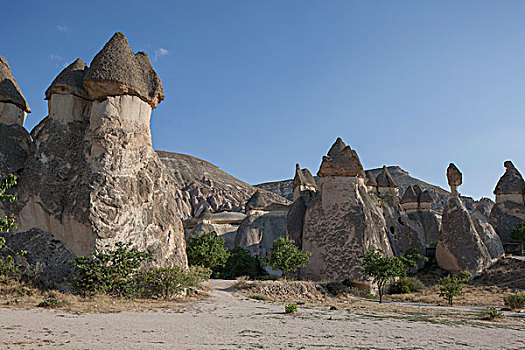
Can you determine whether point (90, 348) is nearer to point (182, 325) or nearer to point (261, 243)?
point (182, 325)

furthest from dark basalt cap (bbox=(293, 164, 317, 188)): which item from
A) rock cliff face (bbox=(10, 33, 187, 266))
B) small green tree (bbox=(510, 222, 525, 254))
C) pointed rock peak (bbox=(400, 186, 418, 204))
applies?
rock cliff face (bbox=(10, 33, 187, 266))

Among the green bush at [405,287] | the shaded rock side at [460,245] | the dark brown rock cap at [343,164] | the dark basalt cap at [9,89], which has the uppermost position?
the dark basalt cap at [9,89]

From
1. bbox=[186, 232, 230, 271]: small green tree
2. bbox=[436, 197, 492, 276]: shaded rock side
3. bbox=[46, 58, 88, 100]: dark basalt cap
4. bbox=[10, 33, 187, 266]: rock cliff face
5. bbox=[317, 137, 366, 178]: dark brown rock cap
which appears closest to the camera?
bbox=[10, 33, 187, 266]: rock cliff face

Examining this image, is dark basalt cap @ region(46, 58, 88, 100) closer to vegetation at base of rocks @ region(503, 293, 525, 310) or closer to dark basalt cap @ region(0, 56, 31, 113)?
dark basalt cap @ region(0, 56, 31, 113)

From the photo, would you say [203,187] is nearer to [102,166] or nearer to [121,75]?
[121,75]

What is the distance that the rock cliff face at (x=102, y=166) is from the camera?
13141 millimetres

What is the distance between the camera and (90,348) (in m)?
5.49

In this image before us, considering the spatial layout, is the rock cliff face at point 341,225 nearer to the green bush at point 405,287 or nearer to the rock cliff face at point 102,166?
the green bush at point 405,287

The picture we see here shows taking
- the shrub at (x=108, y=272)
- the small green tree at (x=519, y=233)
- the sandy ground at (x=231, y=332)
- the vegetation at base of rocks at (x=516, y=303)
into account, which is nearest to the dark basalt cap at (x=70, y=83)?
the shrub at (x=108, y=272)

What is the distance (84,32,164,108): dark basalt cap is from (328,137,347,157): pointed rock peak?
10533mm

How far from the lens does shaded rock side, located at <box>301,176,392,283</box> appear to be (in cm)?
2020

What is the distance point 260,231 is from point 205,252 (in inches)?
532

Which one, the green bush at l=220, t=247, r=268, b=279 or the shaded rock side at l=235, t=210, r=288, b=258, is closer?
the green bush at l=220, t=247, r=268, b=279

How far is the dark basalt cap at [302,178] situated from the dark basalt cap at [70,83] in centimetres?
1713
